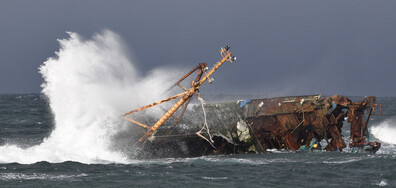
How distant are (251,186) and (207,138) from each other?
9.37 meters

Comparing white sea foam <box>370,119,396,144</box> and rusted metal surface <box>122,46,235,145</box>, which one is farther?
white sea foam <box>370,119,396,144</box>

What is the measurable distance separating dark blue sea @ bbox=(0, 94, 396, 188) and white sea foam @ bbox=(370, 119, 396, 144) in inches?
452

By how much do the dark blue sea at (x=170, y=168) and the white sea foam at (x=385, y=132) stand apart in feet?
37.6

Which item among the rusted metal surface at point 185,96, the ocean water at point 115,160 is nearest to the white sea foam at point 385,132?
the ocean water at point 115,160

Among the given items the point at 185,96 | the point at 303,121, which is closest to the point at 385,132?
the point at 303,121

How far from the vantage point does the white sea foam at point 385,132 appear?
145ft

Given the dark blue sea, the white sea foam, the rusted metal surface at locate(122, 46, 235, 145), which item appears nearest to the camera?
the dark blue sea

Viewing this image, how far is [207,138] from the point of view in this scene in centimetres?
2948

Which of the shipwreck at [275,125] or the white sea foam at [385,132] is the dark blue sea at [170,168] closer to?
the shipwreck at [275,125]

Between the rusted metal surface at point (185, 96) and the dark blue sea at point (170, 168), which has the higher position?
the rusted metal surface at point (185, 96)

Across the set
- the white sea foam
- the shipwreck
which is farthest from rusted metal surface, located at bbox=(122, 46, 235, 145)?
the white sea foam

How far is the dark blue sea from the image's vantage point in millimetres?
20938

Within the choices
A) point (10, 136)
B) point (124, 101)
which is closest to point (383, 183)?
point (124, 101)

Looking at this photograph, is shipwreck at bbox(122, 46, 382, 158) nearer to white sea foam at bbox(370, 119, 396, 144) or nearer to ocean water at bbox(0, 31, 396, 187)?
ocean water at bbox(0, 31, 396, 187)
